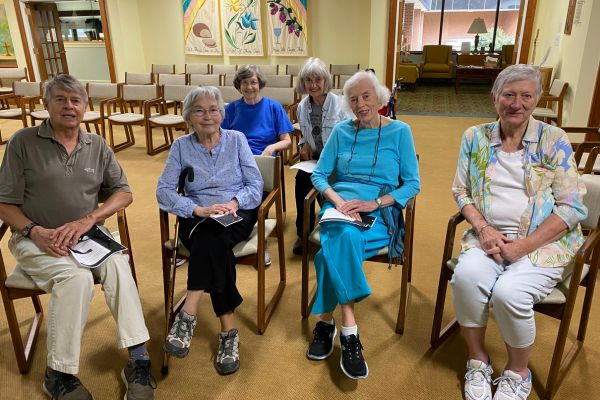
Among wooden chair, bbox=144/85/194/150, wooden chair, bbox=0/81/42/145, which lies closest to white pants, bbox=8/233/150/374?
wooden chair, bbox=144/85/194/150

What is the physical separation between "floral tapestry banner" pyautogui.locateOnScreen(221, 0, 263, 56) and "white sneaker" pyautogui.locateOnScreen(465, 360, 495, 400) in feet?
23.0

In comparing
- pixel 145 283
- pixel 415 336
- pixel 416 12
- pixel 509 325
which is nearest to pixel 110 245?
pixel 145 283

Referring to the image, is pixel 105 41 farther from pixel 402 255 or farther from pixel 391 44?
pixel 402 255

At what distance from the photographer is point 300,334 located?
2115 millimetres

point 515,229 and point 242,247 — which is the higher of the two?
point 515,229

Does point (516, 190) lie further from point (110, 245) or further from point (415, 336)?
point (110, 245)

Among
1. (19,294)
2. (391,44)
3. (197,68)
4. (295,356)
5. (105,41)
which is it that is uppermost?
(105,41)

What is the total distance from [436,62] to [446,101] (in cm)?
281

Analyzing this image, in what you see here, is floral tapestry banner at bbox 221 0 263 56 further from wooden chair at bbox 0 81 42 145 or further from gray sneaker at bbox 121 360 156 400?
gray sneaker at bbox 121 360 156 400

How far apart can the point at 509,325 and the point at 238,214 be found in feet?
3.95

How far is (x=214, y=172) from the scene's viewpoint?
83.3 inches

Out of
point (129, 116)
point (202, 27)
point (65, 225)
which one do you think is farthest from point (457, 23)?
point (65, 225)

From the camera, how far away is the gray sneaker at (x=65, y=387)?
165 cm

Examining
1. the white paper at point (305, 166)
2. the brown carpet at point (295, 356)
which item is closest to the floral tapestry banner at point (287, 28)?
the white paper at point (305, 166)
